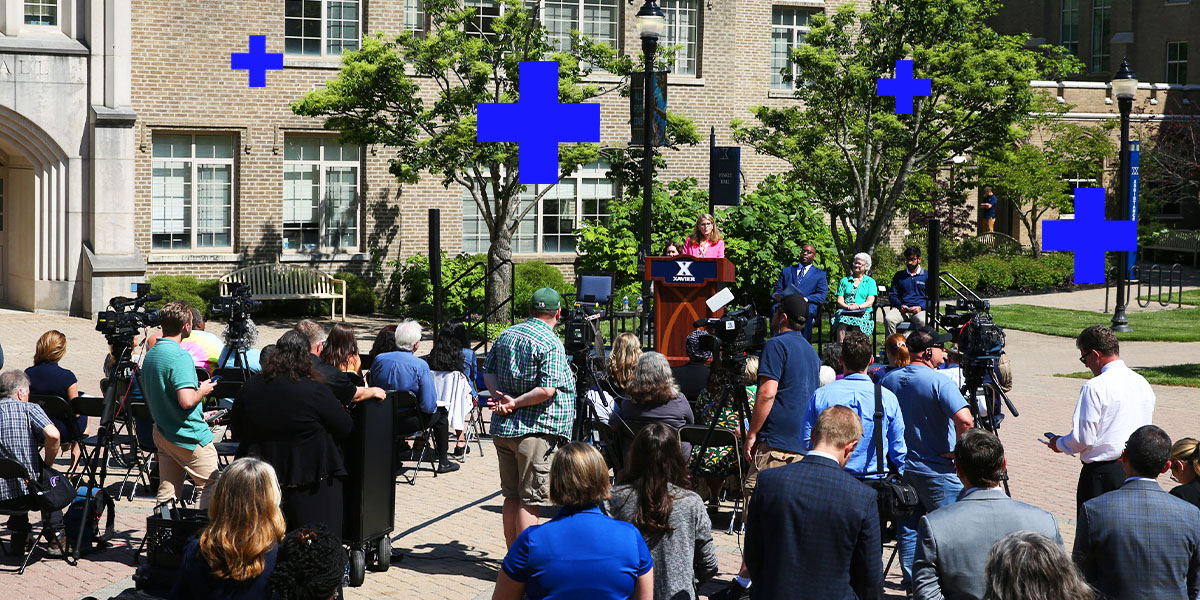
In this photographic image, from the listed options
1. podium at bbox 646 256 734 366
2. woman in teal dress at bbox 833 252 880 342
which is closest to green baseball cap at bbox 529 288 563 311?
podium at bbox 646 256 734 366

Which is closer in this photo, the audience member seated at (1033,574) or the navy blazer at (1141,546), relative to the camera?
the audience member seated at (1033,574)

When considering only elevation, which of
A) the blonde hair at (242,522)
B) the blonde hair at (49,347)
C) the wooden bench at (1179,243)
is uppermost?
the wooden bench at (1179,243)

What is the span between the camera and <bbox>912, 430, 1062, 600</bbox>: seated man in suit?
15.9ft

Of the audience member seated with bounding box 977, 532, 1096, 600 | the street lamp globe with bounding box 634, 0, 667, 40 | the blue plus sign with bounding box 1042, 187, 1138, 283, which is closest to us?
the audience member seated with bounding box 977, 532, 1096, 600

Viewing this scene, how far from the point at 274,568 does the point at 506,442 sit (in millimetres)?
2980

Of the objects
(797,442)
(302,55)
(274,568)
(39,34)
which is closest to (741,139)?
(302,55)

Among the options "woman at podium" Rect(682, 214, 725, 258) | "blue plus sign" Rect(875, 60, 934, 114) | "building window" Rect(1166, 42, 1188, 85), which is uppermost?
"building window" Rect(1166, 42, 1188, 85)

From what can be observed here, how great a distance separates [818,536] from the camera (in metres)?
4.87

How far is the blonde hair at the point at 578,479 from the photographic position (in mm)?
4672

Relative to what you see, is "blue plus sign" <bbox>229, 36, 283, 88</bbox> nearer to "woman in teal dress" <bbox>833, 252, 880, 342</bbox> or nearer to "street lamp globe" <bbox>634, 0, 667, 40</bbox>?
"street lamp globe" <bbox>634, 0, 667, 40</bbox>

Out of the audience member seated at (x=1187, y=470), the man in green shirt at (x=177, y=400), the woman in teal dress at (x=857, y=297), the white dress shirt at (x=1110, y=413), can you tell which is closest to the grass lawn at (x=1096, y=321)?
the woman in teal dress at (x=857, y=297)

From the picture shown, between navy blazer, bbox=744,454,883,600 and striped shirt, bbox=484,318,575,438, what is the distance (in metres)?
2.60

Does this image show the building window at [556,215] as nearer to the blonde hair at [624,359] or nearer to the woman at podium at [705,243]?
the woman at podium at [705,243]

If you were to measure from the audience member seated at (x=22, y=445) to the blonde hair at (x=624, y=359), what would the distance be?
4.15m
